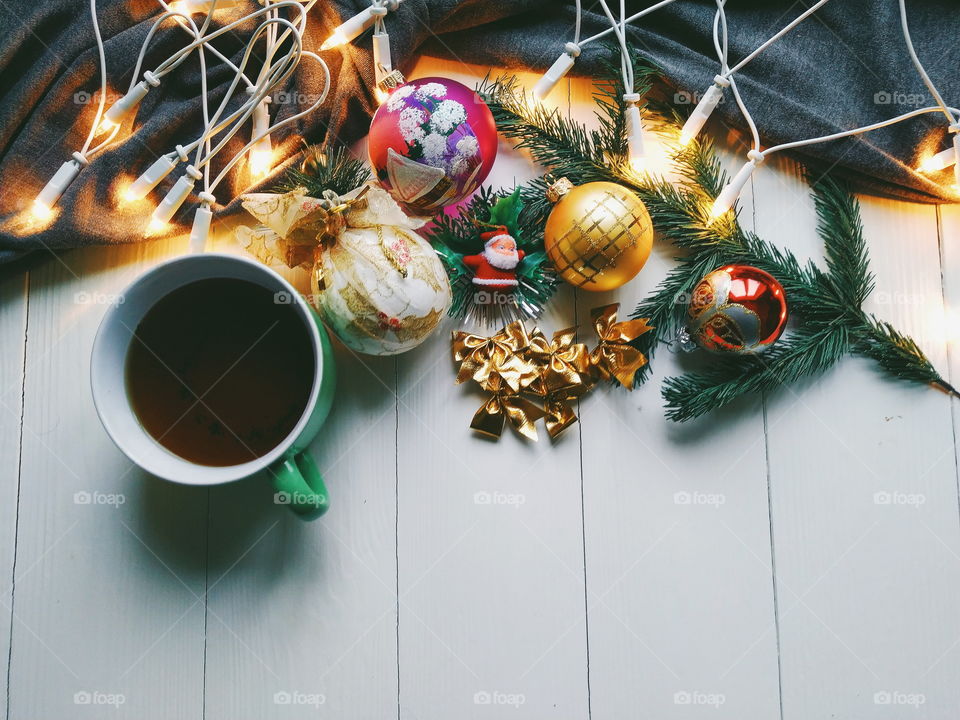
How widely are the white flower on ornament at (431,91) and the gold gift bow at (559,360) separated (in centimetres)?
26

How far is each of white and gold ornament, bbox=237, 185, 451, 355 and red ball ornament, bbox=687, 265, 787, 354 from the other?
257mm

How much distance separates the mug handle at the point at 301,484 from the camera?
1.97 ft

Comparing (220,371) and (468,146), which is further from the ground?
(468,146)

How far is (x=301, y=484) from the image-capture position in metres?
0.60

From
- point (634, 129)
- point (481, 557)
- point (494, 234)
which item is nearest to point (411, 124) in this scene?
point (494, 234)

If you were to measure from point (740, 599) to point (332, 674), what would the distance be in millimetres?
455

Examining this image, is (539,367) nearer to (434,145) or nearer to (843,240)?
(434,145)

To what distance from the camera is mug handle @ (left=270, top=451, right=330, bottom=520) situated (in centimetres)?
60

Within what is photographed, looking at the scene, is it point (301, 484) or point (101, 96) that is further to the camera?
point (101, 96)

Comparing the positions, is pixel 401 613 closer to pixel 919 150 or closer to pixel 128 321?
pixel 128 321

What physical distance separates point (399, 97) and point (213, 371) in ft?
1.03

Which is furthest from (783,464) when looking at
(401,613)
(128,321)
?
(128,321)

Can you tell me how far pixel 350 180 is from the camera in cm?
73

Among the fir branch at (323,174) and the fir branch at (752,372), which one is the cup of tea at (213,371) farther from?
the fir branch at (752,372)
